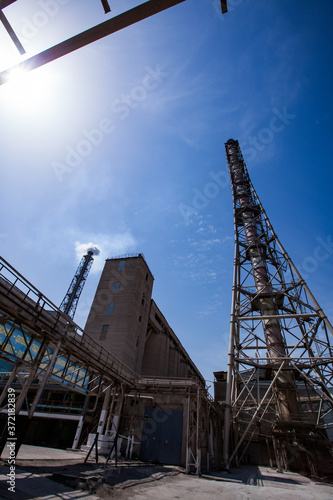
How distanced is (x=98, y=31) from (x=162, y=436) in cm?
1993

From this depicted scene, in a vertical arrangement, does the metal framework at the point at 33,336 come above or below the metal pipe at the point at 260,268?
below

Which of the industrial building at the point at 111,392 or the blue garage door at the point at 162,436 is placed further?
the blue garage door at the point at 162,436

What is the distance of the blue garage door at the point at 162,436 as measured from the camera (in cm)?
1540

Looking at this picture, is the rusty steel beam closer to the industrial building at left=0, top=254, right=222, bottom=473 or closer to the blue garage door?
the industrial building at left=0, top=254, right=222, bottom=473

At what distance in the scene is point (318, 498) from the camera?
754cm

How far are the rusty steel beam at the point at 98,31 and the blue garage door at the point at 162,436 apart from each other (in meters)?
19.2

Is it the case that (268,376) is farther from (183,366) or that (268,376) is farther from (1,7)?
(183,366)

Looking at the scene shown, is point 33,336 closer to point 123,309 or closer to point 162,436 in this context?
point 162,436

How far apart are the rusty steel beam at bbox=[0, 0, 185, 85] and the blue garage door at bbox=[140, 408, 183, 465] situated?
19231mm

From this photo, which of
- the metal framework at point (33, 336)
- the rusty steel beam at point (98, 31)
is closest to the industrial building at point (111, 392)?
the metal framework at point (33, 336)

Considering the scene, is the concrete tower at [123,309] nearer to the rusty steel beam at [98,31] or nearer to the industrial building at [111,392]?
the industrial building at [111,392]

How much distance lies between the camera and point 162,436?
1617 centimetres

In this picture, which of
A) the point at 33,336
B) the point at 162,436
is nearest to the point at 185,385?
the point at 162,436

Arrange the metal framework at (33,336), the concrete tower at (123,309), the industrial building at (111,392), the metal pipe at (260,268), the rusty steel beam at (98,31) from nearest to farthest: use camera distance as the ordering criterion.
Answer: the rusty steel beam at (98,31)
the metal framework at (33,336)
the industrial building at (111,392)
the metal pipe at (260,268)
the concrete tower at (123,309)
